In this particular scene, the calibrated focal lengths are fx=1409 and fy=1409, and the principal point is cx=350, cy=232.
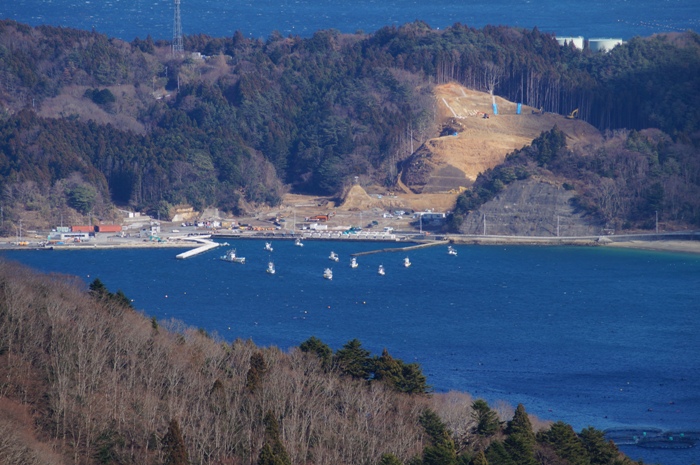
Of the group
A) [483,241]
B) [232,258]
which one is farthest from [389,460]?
[483,241]

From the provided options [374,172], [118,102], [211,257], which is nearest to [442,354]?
[211,257]

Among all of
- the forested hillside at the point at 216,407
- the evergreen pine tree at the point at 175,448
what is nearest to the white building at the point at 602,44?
the forested hillside at the point at 216,407

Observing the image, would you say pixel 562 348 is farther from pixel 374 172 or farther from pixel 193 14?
pixel 193 14

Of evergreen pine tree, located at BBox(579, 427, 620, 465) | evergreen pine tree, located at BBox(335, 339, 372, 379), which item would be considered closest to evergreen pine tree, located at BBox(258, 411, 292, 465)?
evergreen pine tree, located at BBox(335, 339, 372, 379)

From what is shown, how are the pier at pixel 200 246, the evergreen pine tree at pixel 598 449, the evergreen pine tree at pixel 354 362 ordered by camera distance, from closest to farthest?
1. the evergreen pine tree at pixel 598 449
2. the evergreen pine tree at pixel 354 362
3. the pier at pixel 200 246

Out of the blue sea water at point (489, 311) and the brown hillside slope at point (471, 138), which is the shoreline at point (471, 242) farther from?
the brown hillside slope at point (471, 138)

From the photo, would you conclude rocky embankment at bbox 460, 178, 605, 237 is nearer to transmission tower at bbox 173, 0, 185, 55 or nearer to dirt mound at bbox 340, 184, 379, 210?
dirt mound at bbox 340, 184, 379, 210

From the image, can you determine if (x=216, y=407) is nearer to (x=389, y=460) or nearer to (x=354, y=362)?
(x=389, y=460)
